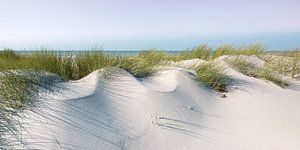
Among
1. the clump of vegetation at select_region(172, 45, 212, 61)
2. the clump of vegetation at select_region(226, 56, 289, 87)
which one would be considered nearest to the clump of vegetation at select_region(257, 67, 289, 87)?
Result: the clump of vegetation at select_region(226, 56, 289, 87)

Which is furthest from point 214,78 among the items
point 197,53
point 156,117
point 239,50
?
point 239,50

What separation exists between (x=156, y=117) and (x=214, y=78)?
4.38ft

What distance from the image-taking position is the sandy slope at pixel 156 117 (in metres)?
2.43

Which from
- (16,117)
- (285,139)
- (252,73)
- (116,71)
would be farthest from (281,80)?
(16,117)

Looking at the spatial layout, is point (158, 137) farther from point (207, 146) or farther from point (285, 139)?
point (285, 139)

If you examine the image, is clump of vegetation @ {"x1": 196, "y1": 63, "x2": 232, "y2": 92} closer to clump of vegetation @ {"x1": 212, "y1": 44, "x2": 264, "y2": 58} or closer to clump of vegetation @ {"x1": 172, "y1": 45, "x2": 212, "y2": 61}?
clump of vegetation @ {"x1": 172, "y1": 45, "x2": 212, "y2": 61}

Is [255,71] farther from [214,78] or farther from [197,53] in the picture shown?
[197,53]

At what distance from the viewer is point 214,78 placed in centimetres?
398

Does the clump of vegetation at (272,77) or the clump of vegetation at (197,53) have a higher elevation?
the clump of vegetation at (197,53)

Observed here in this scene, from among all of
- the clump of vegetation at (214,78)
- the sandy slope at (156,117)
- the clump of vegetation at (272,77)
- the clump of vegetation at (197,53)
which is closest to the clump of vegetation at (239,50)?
the clump of vegetation at (197,53)

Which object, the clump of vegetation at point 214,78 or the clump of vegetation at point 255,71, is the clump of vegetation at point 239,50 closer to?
the clump of vegetation at point 255,71

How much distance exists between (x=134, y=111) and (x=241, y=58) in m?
3.38

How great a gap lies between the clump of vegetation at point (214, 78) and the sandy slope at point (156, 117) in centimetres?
13

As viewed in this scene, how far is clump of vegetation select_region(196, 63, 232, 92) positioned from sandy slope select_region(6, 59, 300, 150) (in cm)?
13
